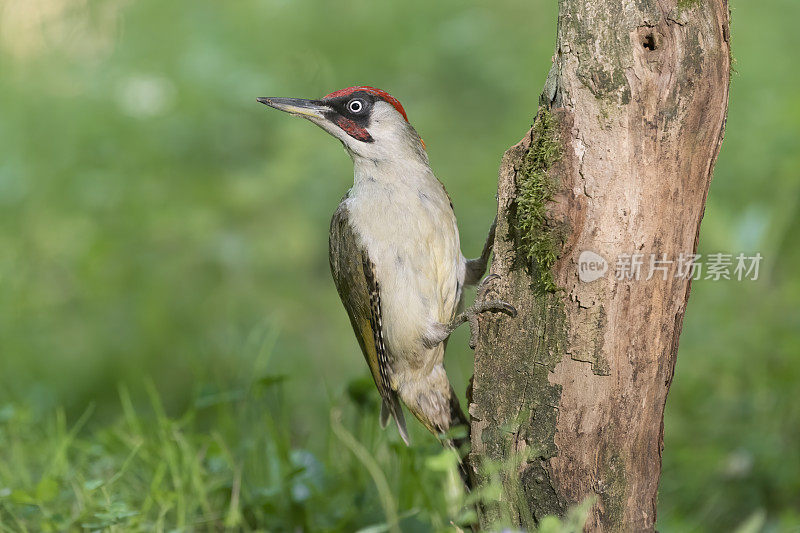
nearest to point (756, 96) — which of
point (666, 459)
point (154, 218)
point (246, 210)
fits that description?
point (666, 459)

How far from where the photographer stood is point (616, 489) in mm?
2984

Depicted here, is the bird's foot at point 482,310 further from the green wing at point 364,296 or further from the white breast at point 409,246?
the green wing at point 364,296

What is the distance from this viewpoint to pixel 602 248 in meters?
2.86

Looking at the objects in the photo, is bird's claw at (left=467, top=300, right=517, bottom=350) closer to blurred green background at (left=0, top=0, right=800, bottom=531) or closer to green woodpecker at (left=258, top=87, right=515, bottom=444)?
green woodpecker at (left=258, top=87, right=515, bottom=444)

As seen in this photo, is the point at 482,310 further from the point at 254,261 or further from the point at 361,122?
the point at 254,261

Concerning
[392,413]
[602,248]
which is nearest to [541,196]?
[602,248]

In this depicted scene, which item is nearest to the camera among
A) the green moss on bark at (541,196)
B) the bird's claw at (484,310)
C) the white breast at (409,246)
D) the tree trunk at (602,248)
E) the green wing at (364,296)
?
the tree trunk at (602,248)

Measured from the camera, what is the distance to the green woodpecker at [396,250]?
154 inches

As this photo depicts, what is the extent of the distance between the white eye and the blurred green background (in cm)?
127

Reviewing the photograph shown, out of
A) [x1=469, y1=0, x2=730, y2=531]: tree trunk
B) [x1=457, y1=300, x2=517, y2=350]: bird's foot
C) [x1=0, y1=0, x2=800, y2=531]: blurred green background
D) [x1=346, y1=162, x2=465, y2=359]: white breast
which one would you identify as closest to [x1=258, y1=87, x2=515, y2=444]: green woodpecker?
[x1=346, y1=162, x2=465, y2=359]: white breast

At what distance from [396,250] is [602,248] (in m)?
1.28

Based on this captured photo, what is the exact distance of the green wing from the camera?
4.03m

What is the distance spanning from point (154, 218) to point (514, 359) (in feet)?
15.6

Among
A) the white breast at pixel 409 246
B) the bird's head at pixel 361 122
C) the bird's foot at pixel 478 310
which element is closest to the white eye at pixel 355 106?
A: the bird's head at pixel 361 122
